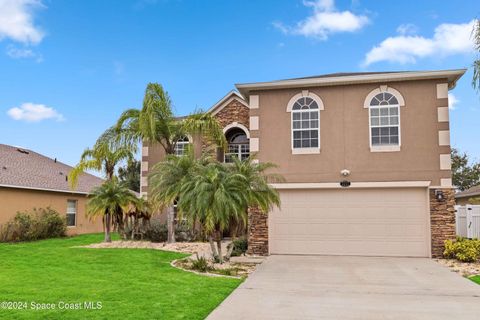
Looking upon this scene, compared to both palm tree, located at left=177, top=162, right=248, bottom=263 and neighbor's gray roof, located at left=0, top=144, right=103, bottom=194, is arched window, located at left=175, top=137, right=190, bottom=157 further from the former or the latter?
palm tree, located at left=177, top=162, right=248, bottom=263

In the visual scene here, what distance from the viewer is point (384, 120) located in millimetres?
13570

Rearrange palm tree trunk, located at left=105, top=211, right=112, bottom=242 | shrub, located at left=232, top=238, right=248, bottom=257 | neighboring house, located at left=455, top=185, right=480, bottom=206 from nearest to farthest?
shrub, located at left=232, top=238, right=248, bottom=257 → palm tree trunk, located at left=105, top=211, right=112, bottom=242 → neighboring house, located at left=455, top=185, right=480, bottom=206

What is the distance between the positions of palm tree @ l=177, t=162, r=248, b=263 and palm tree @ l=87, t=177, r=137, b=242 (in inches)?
235

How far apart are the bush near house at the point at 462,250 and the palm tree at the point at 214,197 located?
6619 mm

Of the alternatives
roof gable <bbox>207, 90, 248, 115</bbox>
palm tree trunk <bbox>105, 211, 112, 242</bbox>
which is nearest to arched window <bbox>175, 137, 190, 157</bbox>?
roof gable <bbox>207, 90, 248, 115</bbox>

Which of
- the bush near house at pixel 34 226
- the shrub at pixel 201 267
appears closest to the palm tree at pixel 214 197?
the shrub at pixel 201 267

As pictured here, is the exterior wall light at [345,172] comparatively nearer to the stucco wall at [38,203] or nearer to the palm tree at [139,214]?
the palm tree at [139,214]

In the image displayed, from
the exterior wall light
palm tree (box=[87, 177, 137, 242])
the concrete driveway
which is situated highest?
the exterior wall light

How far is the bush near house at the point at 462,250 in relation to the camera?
12.0 meters

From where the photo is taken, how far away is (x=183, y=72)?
21.5 meters

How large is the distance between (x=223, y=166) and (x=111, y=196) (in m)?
6.77

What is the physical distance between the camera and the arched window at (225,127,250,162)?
19.5 metres

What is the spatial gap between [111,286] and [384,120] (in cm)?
991

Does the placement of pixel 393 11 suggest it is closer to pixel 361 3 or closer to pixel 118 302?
pixel 361 3
